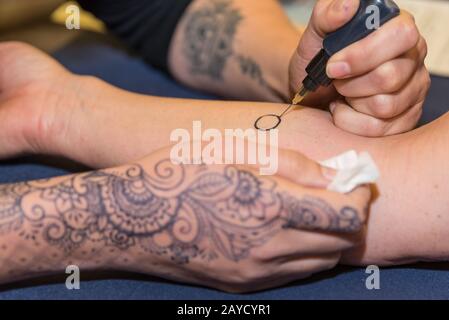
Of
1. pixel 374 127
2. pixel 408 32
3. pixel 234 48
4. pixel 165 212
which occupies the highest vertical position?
pixel 234 48

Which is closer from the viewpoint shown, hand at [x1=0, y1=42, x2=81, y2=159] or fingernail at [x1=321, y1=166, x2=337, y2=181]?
fingernail at [x1=321, y1=166, x2=337, y2=181]

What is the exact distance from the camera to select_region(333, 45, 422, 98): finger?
86cm

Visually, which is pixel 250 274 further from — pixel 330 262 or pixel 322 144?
pixel 322 144

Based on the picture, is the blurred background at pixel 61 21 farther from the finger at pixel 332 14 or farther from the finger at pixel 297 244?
the finger at pixel 297 244

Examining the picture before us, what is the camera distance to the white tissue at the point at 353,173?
2.45 feet

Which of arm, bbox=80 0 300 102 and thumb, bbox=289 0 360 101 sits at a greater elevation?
arm, bbox=80 0 300 102

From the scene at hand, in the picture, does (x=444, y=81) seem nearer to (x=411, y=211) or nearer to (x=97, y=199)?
(x=411, y=211)

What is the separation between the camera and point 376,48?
32.7 inches

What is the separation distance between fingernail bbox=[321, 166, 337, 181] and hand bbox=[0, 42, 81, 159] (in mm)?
469

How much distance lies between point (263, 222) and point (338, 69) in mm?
229

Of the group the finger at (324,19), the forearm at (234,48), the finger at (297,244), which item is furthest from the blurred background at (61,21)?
the finger at (297,244)
